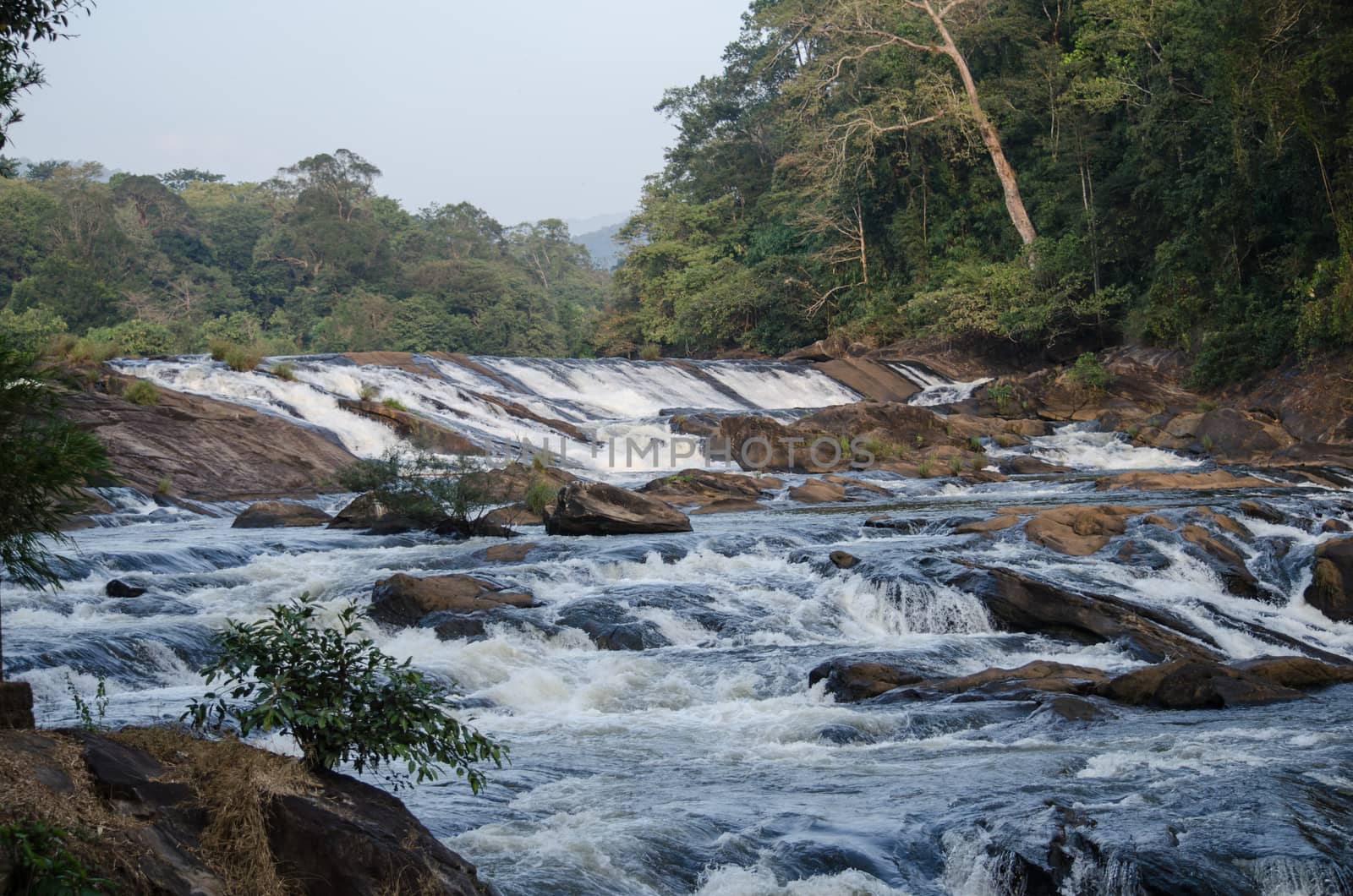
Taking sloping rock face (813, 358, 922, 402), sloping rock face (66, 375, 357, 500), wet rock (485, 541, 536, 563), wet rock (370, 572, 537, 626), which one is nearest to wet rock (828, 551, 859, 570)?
wet rock (370, 572, 537, 626)

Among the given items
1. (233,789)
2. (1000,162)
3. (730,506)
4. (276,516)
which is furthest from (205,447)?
(1000,162)

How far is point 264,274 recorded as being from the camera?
1957 inches

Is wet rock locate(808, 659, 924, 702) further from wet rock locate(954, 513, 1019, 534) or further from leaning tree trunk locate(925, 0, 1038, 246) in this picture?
leaning tree trunk locate(925, 0, 1038, 246)

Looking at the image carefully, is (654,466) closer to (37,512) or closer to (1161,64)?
(1161,64)

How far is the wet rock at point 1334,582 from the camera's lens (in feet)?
34.1

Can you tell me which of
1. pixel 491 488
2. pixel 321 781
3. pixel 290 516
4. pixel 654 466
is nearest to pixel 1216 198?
pixel 654 466

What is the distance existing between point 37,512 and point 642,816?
316 centimetres

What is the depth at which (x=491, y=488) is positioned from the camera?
48.6ft

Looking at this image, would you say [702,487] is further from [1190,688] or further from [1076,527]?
[1190,688]

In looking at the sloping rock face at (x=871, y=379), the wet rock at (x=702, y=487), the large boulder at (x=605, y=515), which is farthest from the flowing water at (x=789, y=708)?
the sloping rock face at (x=871, y=379)

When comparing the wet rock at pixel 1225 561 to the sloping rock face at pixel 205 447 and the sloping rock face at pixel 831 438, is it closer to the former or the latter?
the sloping rock face at pixel 831 438

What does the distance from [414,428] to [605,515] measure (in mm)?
7412

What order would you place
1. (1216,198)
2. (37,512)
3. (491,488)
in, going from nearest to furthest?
(37,512) < (491,488) < (1216,198)

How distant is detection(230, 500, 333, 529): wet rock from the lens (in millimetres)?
14750
